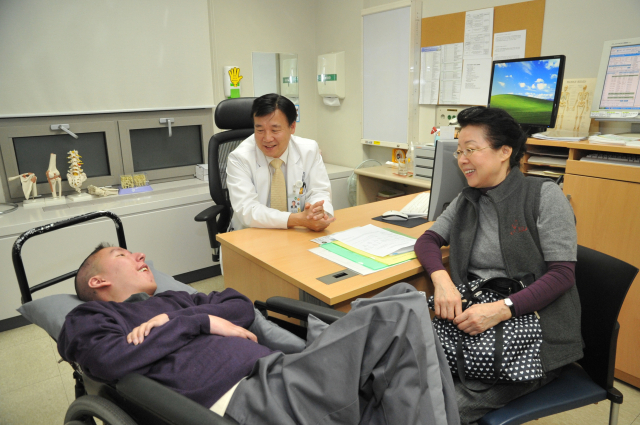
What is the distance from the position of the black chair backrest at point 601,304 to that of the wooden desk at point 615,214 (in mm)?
736

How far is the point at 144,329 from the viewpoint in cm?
118

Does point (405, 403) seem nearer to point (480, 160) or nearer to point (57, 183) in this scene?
point (480, 160)

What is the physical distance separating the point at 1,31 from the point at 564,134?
11.1ft

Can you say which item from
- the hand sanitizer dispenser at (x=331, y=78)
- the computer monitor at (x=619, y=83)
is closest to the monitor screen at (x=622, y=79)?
the computer monitor at (x=619, y=83)

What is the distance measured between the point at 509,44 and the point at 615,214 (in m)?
1.47

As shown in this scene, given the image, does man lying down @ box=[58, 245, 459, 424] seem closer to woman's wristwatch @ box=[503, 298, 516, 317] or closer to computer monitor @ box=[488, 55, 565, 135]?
woman's wristwatch @ box=[503, 298, 516, 317]

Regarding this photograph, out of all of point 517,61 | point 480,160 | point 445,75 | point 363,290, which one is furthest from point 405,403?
point 445,75

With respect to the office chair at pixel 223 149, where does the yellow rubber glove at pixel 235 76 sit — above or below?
above

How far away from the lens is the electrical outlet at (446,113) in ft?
11.1

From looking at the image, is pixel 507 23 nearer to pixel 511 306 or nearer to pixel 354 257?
pixel 354 257

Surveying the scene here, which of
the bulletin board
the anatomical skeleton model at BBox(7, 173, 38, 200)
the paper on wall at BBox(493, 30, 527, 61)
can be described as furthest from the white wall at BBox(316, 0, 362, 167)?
the anatomical skeleton model at BBox(7, 173, 38, 200)

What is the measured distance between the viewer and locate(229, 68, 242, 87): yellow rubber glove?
372 cm

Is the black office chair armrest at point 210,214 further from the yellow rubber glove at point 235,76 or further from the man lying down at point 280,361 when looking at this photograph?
the yellow rubber glove at point 235,76

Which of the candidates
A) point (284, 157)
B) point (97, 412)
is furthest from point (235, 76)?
point (97, 412)
